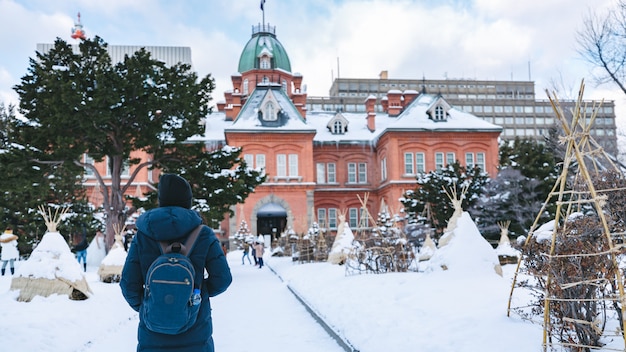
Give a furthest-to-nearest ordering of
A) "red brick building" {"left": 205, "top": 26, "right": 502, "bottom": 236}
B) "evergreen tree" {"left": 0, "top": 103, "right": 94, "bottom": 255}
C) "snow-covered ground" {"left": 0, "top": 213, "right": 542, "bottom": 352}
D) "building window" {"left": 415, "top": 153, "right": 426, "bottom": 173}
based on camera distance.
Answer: "building window" {"left": 415, "top": 153, "right": 426, "bottom": 173}, "red brick building" {"left": 205, "top": 26, "right": 502, "bottom": 236}, "evergreen tree" {"left": 0, "top": 103, "right": 94, "bottom": 255}, "snow-covered ground" {"left": 0, "top": 213, "right": 542, "bottom": 352}

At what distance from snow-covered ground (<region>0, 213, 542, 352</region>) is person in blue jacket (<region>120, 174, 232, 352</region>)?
8.68ft

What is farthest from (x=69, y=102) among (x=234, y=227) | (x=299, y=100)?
(x=299, y=100)

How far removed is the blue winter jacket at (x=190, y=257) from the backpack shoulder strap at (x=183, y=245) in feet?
0.10

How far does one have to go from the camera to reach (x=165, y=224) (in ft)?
11.0

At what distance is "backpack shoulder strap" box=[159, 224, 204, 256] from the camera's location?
3.36 meters

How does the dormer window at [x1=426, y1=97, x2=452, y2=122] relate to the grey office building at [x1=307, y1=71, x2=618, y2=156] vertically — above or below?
below

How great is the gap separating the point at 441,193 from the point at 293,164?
15.5 m

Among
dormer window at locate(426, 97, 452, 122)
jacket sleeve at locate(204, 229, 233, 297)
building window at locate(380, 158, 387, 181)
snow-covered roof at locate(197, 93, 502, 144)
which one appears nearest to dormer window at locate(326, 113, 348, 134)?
snow-covered roof at locate(197, 93, 502, 144)

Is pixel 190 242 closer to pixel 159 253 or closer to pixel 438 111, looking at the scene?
pixel 159 253

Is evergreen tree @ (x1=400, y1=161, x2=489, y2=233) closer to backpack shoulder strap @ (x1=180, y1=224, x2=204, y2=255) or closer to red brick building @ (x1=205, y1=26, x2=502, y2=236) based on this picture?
red brick building @ (x1=205, y1=26, x2=502, y2=236)

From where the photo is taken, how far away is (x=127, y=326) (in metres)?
8.87

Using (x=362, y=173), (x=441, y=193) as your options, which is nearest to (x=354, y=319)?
(x=441, y=193)

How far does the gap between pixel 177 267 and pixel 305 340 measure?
4.46 m

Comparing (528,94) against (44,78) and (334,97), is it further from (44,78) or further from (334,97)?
(44,78)
